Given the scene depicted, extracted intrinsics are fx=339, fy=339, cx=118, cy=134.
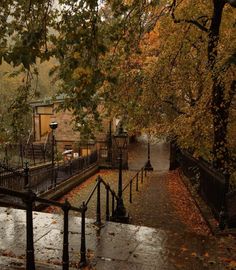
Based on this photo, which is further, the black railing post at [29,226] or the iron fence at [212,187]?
the iron fence at [212,187]

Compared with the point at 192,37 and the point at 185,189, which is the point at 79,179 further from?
the point at 192,37

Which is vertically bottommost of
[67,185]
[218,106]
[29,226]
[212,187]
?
[67,185]

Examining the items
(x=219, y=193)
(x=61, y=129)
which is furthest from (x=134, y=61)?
(x=61, y=129)

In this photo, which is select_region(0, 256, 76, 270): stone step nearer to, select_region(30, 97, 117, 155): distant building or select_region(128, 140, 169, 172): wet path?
select_region(30, 97, 117, 155): distant building

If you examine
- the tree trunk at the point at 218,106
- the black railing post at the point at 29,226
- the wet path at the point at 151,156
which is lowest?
the wet path at the point at 151,156

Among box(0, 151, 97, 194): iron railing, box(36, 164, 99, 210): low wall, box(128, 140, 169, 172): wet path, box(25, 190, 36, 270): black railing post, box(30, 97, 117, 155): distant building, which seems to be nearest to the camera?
box(25, 190, 36, 270): black railing post

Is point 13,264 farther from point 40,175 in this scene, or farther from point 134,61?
point 134,61

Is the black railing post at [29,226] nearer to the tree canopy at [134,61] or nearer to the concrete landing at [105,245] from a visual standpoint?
the concrete landing at [105,245]

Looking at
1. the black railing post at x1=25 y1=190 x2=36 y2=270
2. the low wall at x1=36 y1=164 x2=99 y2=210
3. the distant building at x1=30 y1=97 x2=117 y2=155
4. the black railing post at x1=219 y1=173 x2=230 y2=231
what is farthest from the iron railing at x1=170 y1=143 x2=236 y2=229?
the distant building at x1=30 y1=97 x2=117 y2=155

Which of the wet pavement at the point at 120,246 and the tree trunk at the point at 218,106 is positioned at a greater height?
the tree trunk at the point at 218,106

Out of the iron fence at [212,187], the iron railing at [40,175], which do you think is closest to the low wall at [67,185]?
the iron railing at [40,175]

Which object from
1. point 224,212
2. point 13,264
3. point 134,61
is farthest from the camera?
point 134,61

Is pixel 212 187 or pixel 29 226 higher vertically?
pixel 29 226

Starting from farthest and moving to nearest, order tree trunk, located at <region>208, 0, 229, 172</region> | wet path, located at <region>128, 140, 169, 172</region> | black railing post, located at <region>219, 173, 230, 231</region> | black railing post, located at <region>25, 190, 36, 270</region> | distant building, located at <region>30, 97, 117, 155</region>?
wet path, located at <region>128, 140, 169, 172</region> → distant building, located at <region>30, 97, 117, 155</region> → tree trunk, located at <region>208, 0, 229, 172</region> → black railing post, located at <region>219, 173, 230, 231</region> → black railing post, located at <region>25, 190, 36, 270</region>
